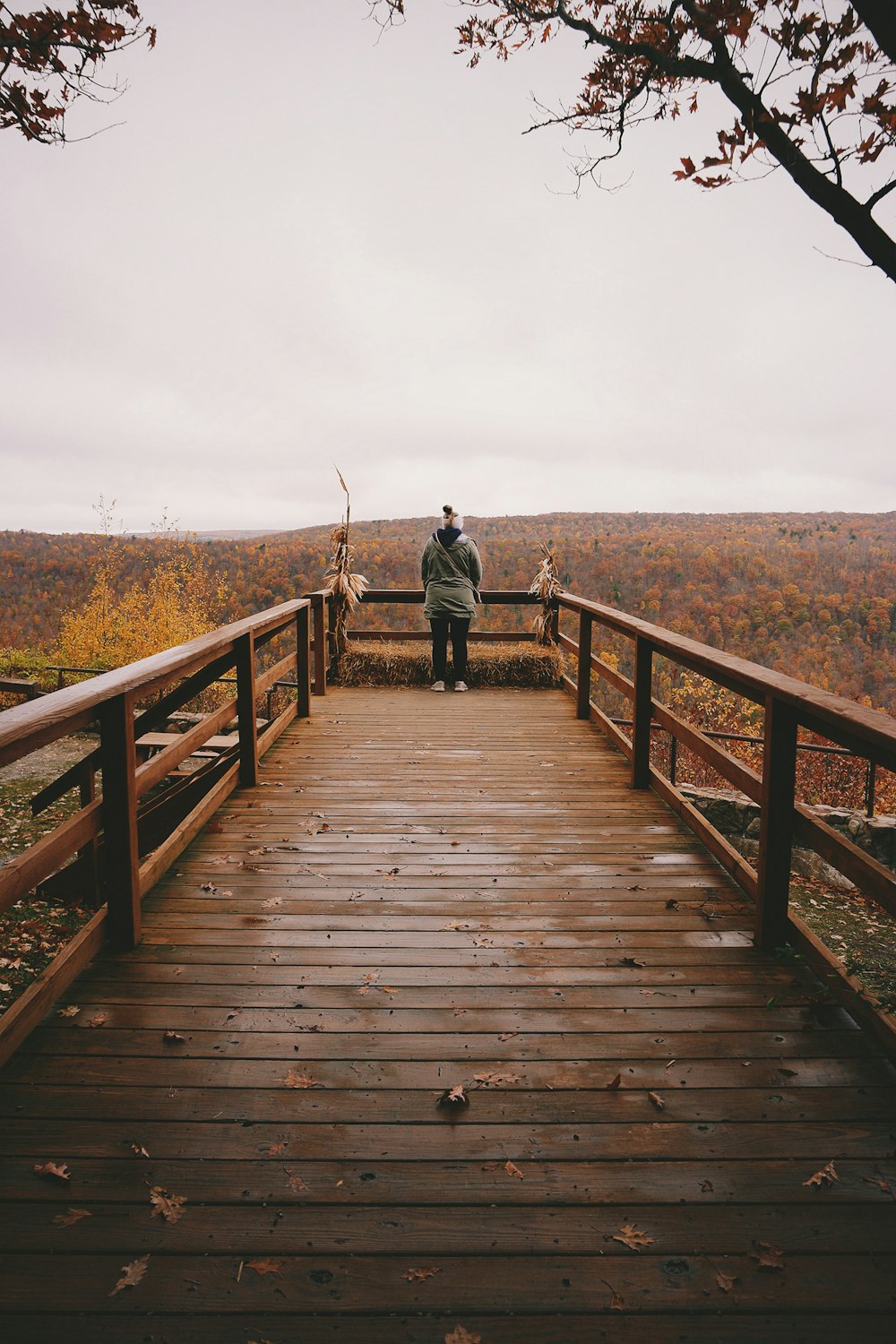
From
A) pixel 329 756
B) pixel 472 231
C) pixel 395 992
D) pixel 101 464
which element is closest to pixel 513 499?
pixel 472 231

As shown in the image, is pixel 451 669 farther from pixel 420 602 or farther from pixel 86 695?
pixel 86 695

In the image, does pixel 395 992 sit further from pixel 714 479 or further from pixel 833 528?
pixel 833 528

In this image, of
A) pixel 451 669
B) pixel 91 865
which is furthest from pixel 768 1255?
pixel 451 669

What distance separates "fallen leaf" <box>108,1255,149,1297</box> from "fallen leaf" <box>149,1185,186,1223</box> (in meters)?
0.10

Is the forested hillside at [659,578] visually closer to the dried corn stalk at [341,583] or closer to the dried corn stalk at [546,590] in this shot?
the dried corn stalk at [546,590]

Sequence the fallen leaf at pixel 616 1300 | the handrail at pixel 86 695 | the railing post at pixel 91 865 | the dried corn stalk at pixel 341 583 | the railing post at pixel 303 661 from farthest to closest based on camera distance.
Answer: the dried corn stalk at pixel 341 583
the railing post at pixel 303 661
the railing post at pixel 91 865
the handrail at pixel 86 695
the fallen leaf at pixel 616 1300

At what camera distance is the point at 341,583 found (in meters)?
8.59

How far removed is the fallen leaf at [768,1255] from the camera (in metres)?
1.50

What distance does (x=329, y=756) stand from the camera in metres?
5.58

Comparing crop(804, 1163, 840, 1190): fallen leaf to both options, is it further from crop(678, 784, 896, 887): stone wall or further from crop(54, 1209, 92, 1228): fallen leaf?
crop(678, 784, 896, 887): stone wall

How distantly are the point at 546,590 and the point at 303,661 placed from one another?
3376 mm

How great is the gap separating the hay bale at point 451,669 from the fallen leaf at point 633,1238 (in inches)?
285

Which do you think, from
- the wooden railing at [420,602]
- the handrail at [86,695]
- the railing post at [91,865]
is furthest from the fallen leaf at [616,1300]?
the wooden railing at [420,602]

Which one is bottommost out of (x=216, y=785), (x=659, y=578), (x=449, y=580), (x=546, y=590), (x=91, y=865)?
(x=91, y=865)
